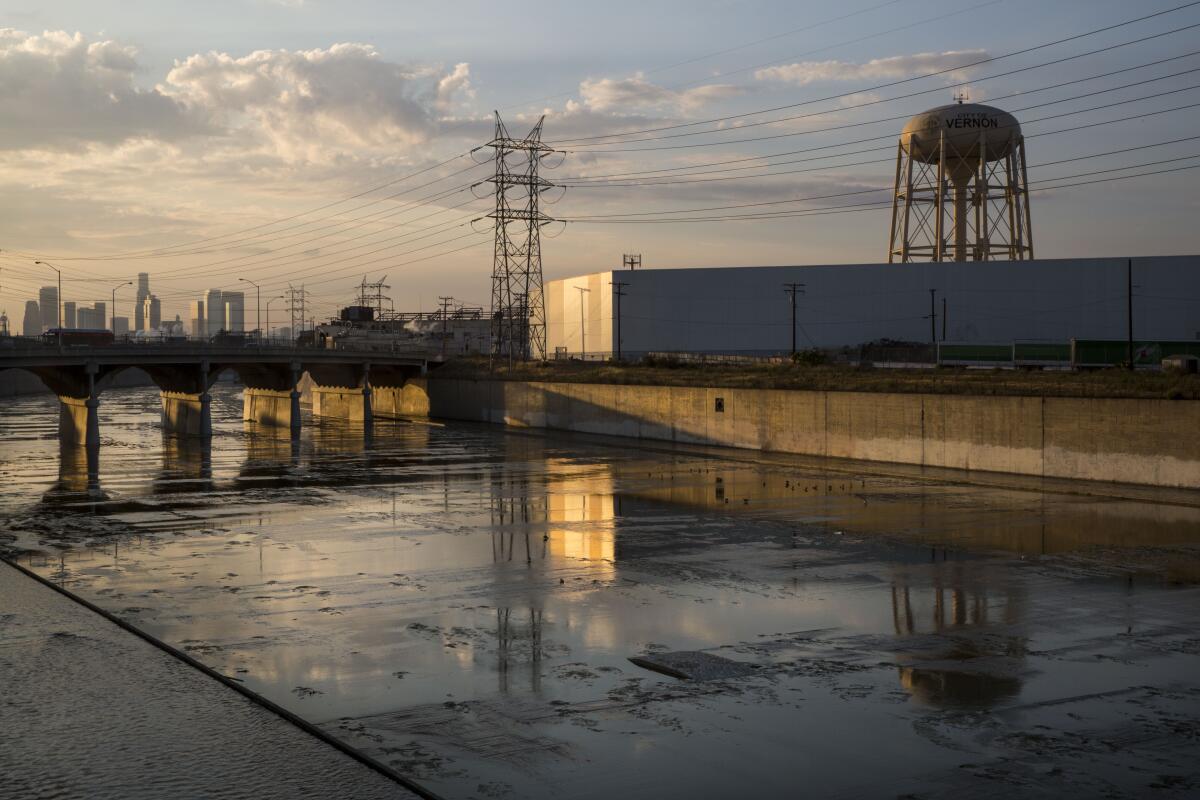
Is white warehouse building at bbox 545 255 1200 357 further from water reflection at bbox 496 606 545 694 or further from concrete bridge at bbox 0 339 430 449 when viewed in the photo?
water reflection at bbox 496 606 545 694

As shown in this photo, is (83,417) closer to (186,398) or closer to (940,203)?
(186,398)

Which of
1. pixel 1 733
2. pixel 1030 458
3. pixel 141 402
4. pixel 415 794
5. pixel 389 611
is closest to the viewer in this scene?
pixel 415 794

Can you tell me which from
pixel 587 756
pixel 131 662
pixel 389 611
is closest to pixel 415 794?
pixel 587 756

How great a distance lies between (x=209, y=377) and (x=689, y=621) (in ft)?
235

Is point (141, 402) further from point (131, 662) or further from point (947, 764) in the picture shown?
point (947, 764)

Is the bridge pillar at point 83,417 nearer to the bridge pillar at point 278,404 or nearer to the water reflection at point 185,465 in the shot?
the water reflection at point 185,465

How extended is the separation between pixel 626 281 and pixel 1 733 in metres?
91.4

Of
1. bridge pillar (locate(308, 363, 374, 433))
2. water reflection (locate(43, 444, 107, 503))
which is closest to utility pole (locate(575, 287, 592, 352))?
bridge pillar (locate(308, 363, 374, 433))

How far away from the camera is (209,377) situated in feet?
279

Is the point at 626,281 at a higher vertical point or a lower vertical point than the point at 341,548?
higher

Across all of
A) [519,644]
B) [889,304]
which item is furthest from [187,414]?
[519,644]

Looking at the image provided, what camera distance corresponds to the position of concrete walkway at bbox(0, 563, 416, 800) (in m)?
12.3

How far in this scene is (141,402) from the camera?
453 ft

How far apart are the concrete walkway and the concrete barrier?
122 feet
